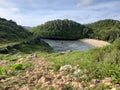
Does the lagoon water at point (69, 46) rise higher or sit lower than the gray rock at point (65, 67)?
lower

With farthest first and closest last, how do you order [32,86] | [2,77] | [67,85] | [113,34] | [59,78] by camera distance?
[113,34] < [2,77] < [59,78] < [32,86] < [67,85]

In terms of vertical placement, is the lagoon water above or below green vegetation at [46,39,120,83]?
below


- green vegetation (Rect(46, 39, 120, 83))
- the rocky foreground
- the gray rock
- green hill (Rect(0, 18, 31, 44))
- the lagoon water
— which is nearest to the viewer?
the rocky foreground

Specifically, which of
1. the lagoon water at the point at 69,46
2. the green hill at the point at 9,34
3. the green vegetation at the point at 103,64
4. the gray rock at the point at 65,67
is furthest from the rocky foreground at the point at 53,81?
the lagoon water at the point at 69,46

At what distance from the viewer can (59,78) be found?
39.1ft

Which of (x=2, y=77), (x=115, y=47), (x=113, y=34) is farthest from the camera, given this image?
(x=113, y=34)

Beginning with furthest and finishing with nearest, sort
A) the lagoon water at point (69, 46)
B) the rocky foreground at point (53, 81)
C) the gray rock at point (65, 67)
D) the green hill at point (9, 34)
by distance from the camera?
the lagoon water at point (69, 46), the green hill at point (9, 34), the gray rock at point (65, 67), the rocky foreground at point (53, 81)

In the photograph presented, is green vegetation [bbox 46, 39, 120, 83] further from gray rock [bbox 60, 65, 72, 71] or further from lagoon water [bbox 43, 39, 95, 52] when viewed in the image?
lagoon water [bbox 43, 39, 95, 52]

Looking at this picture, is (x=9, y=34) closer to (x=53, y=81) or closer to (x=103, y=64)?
(x=103, y=64)

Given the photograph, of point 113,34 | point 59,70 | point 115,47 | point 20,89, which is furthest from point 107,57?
point 113,34

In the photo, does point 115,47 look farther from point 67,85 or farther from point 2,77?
point 2,77

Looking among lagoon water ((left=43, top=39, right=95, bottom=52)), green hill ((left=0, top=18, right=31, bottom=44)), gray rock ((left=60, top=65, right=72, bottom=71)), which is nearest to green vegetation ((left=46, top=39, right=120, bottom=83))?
gray rock ((left=60, top=65, right=72, bottom=71))

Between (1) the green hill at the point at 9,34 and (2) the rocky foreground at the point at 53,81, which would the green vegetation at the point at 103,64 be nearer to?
(2) the rocky foreground at the point at 53,81

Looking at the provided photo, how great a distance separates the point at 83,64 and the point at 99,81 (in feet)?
8.05
